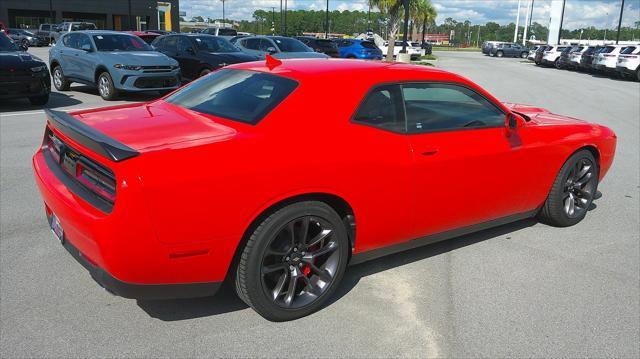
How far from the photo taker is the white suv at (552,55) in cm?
3753

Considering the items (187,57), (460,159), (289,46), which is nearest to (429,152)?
(460,159)

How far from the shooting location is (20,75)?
1070 centimetres

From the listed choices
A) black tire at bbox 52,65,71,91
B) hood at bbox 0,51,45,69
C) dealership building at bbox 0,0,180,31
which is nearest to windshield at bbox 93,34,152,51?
black tire at bbox 52,65,71,91

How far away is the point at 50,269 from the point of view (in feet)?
12.8

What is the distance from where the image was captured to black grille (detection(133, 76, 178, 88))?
12.4m

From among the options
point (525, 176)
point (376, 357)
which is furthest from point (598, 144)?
point (376, 357)

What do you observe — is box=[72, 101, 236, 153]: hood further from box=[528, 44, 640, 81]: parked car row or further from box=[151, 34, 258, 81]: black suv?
box=[528, 44, 640, 81]: parked car row

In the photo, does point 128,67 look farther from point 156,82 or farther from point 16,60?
point 16,60

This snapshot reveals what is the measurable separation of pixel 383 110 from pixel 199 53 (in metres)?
12.7

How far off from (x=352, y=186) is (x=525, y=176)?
1.82 metres

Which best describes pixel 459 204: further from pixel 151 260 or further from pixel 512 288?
pixel 151 260

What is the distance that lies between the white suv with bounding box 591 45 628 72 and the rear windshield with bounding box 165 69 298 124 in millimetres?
28545

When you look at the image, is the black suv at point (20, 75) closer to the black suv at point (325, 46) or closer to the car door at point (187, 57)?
the car door at point (187, 57)

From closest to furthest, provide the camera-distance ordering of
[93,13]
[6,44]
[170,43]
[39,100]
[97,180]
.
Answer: [97,180]
[6,44]
[39,100]
[170,43]
[93,13]
